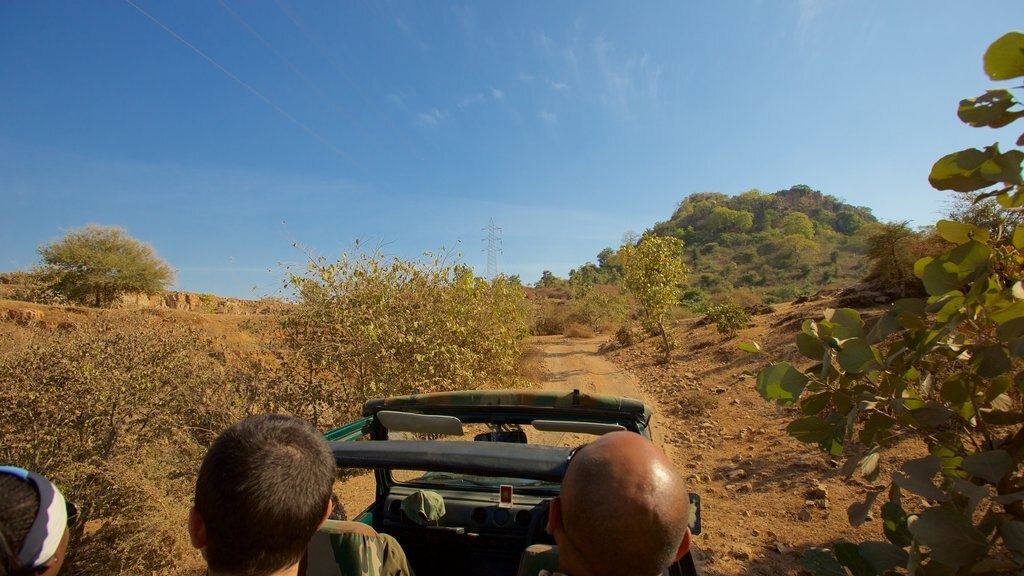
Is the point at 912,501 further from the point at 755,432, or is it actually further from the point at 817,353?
the point at 817,353

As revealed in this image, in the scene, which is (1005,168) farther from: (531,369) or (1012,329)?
(531,369)

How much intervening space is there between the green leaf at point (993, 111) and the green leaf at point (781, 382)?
0.91 meters

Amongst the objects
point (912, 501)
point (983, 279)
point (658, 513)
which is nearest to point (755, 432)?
point (912, 501)

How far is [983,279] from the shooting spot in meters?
1.39

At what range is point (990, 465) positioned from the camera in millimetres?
1315

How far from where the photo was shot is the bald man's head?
37.3 inches

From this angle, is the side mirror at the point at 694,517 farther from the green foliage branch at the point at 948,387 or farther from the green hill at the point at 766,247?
the green hill at the point at 766,247

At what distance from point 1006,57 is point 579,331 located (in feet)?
93.4

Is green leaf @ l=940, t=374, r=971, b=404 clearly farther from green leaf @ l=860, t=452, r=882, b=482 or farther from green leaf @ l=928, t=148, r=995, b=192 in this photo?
green leaf @ l=928, t=148, r=995, b=192

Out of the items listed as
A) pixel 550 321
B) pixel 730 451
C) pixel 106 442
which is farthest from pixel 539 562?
pixel 550 321

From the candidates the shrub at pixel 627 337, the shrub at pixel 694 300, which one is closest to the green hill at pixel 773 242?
the shrub at pixel 694 300

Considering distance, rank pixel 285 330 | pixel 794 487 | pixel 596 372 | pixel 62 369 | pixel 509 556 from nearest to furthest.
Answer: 1. pixel 509 556
2. pixel 62 369
3. pixel 794 487
4. pixel 285 330
5. pixel 596 372

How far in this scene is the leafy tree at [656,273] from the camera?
17.8 m

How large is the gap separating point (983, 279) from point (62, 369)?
646 centimetres
